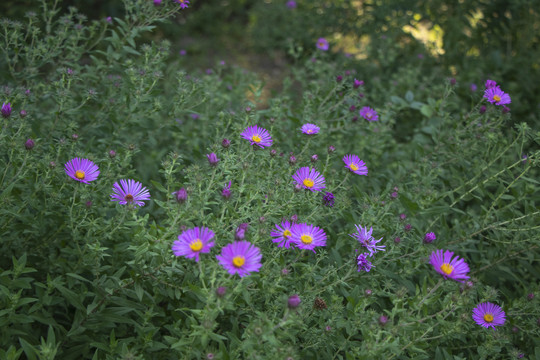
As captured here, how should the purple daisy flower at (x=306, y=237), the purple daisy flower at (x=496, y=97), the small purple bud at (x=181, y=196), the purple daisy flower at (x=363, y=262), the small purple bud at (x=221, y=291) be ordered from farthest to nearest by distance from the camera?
1. the purple daisy flower at (x=496, y=97)
2. the purple daisy flower at (x=363, y=262)
3. the purple daisy flower at (x=306, y=237)
4. the small purple bud at (x=181, y=196)
5. the small purple bud at (x=221, y=291)

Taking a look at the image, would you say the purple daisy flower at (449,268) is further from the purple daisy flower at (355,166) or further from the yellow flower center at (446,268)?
the purple daisy flower at (355,166)

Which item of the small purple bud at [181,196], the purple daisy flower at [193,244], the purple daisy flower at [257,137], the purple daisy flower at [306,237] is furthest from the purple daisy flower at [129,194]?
the purple daisy flower at [306,237]

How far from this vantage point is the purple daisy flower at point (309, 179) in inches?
Result: 80.4

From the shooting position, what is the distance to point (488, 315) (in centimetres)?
204

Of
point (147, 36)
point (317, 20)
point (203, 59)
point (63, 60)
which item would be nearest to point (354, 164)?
point (63, 60)

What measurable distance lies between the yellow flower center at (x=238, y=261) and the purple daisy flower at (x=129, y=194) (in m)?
0.53

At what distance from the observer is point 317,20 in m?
5.98

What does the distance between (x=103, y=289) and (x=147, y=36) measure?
4.64 m

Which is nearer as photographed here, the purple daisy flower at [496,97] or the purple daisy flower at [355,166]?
the purple daisy flower at [355,166]

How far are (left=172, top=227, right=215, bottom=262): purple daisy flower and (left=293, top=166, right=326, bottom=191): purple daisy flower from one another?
53 centimetres

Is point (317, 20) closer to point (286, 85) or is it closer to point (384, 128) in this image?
point (286, 85)

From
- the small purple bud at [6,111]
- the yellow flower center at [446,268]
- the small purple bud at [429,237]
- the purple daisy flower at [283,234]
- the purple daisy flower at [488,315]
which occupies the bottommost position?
the purple daisy flower at [488,315]

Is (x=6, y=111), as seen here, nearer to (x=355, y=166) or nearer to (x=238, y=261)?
(x=238, y=261)

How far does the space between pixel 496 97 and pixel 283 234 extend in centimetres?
154
